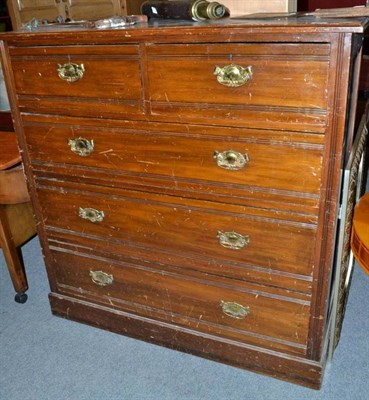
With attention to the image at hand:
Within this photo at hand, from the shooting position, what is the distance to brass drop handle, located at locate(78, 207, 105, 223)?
1.69 m

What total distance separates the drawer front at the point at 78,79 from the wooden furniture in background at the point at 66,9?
1.73 meters

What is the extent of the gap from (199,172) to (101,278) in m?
0.67

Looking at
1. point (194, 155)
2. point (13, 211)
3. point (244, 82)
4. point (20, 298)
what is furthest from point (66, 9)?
point (244, 82)

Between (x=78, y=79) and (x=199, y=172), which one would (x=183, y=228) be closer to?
(x=199, y=172)

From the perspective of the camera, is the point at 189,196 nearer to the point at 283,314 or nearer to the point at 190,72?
the point at 190,72

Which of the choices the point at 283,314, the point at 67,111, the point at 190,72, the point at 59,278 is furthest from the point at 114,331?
the point at 190,72

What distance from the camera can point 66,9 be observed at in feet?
12.5

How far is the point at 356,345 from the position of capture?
1.78 meters

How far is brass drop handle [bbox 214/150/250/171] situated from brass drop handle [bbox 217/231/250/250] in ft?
0.75

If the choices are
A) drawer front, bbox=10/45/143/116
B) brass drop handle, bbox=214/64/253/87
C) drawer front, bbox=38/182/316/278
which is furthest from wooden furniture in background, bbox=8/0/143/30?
brass drop handle, bbox=214/64/253/87

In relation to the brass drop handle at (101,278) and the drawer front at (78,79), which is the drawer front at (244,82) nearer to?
the drawer front at (78,79)

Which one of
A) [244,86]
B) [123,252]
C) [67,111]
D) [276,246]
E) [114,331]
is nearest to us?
[244,86]

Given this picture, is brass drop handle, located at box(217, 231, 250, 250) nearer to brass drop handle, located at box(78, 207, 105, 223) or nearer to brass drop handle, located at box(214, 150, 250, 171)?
brass drop handle, located at box(214, 150, 250, 171)

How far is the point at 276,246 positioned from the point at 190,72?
59 centimetres
